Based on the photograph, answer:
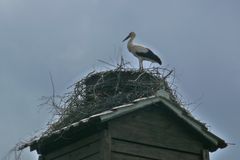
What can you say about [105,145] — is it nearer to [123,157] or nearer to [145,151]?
[123,157]

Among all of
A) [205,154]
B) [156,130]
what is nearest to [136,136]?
[156,130]

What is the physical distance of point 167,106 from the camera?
11.2 metres

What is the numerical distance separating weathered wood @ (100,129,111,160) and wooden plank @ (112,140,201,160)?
0.13m

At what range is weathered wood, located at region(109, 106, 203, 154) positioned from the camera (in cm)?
1076

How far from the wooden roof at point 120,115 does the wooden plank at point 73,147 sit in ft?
0.29

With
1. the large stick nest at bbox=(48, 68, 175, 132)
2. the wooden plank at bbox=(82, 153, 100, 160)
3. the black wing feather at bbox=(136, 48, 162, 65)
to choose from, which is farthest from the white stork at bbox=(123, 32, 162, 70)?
the wooden plank at bbox=(82, 153, 100, 160)

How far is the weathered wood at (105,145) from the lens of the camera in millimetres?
10281

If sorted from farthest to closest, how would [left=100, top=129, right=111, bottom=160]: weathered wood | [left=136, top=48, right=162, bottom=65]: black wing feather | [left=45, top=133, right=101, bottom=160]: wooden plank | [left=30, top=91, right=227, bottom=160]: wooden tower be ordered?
[left=136, top=48, right=162, bottom=65]: black wing feather < [left=45, top=133, right=101, bottom=160]: wooden plank < [left=30, top=91, right=227, bottom=160]: wooden tower < [left=100, top=129, right=111, bottom=160]: weathered wood

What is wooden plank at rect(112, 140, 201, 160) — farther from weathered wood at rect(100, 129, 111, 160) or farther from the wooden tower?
weathered wood at rect(100, 129, 111, 160)

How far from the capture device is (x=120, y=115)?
10672 millimetres

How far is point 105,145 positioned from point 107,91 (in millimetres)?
1815

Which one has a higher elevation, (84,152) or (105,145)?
(84,152)

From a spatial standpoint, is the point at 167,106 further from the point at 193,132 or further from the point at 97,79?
the point at 97,79

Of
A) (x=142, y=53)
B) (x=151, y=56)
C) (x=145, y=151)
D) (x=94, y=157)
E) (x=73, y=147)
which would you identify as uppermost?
(x=142, y=53)
